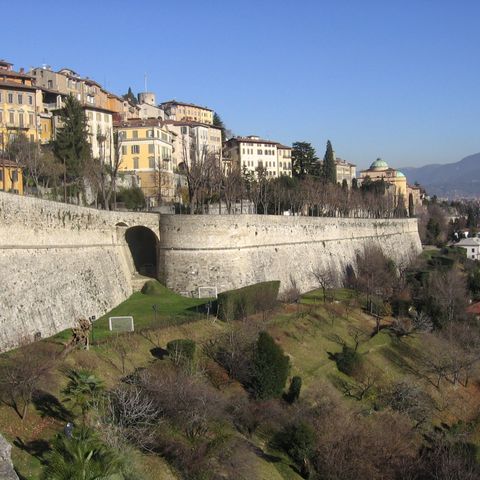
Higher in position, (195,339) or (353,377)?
(195,339)

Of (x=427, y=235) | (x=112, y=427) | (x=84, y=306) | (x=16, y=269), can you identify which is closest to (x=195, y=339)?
(x=84, y=306)

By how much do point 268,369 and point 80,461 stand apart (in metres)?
14.7

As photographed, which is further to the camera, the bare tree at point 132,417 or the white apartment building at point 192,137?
the white apartment building at point 192,137

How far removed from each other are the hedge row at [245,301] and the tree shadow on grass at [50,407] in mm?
13681

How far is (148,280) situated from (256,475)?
67.4 ft

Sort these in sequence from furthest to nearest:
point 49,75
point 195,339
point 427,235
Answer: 1. point 427,235
2. point 49,75
3. point 195,339

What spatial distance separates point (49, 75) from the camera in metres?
75.8

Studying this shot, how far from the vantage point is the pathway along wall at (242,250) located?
3894cm

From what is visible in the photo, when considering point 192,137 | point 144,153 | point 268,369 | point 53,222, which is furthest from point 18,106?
point 268,369

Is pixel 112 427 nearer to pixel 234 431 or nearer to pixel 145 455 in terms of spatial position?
pixel 145 455

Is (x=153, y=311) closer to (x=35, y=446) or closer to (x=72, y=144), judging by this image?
(x=35, y=446)

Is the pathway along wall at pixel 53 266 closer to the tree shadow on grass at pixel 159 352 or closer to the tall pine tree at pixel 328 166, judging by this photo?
the tree shadow on grass at pixel 159 352

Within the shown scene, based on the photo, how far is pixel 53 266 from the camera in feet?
90.5

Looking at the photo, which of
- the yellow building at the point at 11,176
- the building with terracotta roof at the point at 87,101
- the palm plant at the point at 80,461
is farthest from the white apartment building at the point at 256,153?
the palm plant at the point at 80,461
